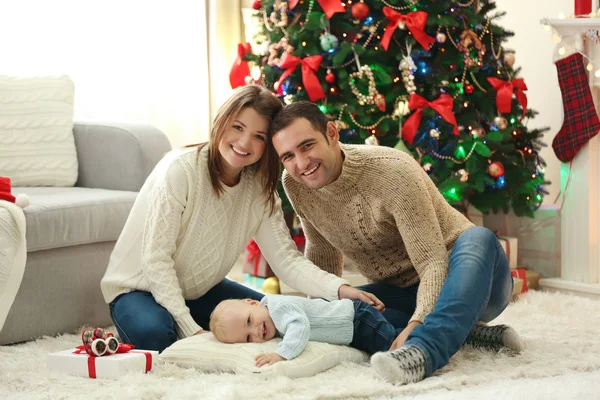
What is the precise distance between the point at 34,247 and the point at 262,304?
2.44 feet

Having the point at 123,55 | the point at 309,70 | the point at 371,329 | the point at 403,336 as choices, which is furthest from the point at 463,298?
the point at 123,55

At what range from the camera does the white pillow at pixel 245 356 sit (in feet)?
6.39

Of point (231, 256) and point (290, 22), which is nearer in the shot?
point (231, 256)

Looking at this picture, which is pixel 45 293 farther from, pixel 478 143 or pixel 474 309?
pixel 478 143

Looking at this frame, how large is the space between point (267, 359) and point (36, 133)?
1447 millimetres

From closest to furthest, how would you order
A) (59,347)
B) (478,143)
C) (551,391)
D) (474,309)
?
(551,391), (474,309), (59,347), (478,143)

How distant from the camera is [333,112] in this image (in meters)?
3.21

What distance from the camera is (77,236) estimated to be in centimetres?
257

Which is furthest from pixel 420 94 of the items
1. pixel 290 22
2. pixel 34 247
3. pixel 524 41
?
pixel 34 247

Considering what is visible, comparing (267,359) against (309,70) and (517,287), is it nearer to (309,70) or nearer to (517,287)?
(309,70)

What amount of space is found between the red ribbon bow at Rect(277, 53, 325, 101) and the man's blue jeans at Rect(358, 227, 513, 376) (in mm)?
1100

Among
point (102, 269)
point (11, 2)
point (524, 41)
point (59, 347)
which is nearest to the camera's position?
point (59, 347)

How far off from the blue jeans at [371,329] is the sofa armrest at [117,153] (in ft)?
3.65

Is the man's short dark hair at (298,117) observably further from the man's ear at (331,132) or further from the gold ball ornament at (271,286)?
the gold ball ornament at (271,286)
